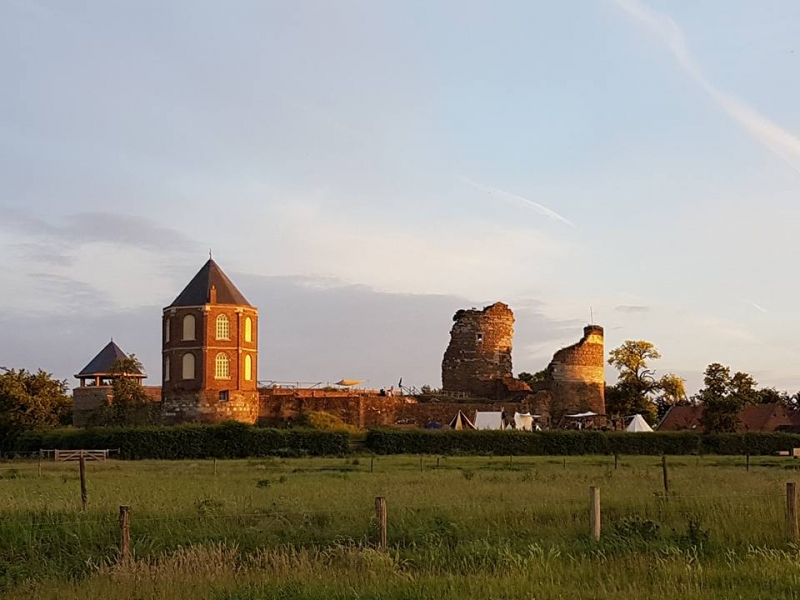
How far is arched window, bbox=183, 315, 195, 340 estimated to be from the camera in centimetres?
6147

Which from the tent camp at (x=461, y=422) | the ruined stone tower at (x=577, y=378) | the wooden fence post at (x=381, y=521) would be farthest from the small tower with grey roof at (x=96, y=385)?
the wooden fence post at (x=381, y=521)

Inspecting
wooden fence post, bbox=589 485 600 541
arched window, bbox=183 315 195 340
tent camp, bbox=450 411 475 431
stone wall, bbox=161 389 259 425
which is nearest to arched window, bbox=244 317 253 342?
arched window, bbox=183 315 195 340

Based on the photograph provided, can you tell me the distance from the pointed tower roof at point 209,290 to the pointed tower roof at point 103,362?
12450 millimetres

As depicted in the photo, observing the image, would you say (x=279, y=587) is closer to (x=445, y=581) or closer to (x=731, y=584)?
(x=445, y=581)

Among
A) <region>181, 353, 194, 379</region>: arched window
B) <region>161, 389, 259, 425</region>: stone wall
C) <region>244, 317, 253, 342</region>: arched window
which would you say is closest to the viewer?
<region>161, 389, 259, 425</region>: stone wall

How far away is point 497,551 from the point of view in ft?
45.0

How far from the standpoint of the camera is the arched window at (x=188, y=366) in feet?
201

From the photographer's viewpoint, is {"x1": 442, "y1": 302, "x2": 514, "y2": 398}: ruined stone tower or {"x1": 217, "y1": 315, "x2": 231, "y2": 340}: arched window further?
{"x1": 442, "y1": 302, "x2": 514, "y2": 398}: ruined stone tower

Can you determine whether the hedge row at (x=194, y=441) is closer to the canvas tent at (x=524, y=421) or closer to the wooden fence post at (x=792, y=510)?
the canvas tent at (x=524, y=421)

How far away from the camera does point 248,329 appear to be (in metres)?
63.0

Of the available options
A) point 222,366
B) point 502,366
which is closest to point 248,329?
point 222,366

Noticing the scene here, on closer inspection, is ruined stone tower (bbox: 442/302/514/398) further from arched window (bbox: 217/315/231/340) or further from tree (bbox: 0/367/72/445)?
tree (bbox: 0/367/72/445)

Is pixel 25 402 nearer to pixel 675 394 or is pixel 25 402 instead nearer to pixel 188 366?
pixel 188 366

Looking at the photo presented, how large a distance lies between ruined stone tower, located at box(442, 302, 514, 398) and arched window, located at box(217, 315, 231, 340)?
17449 millimetres
